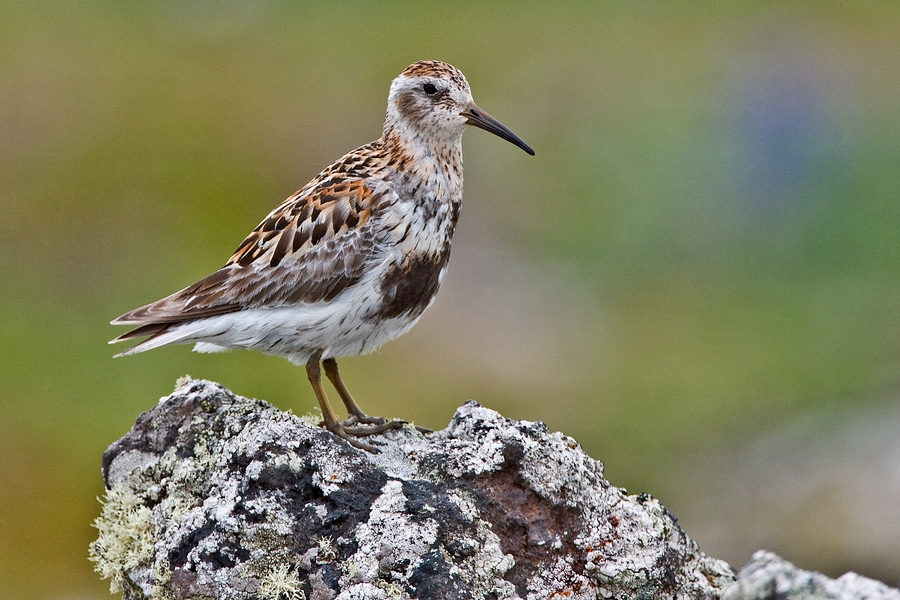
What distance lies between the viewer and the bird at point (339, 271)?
801 cm

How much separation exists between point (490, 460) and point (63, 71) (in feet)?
66.8

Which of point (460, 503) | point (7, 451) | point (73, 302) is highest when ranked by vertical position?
point (73, 302)

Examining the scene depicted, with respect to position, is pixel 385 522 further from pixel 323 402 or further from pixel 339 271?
pixel 339 271

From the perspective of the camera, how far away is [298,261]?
8.12 m

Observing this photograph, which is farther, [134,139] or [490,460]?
[134,139]

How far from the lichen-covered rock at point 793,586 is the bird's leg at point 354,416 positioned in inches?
127

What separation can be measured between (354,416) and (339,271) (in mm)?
1075

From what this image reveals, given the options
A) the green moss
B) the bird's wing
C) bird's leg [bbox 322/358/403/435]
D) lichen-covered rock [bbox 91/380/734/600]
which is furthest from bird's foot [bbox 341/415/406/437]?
the green moss

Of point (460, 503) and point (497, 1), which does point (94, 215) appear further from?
point (460, 503)

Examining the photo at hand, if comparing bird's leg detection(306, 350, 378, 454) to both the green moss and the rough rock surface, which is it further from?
the green moss

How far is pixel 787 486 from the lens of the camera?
44.9 feet

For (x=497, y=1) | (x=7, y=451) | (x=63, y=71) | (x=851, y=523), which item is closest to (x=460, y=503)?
(x=851, y=523)

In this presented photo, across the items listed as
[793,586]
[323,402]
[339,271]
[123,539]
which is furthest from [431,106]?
[793,586]

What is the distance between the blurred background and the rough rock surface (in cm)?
568
